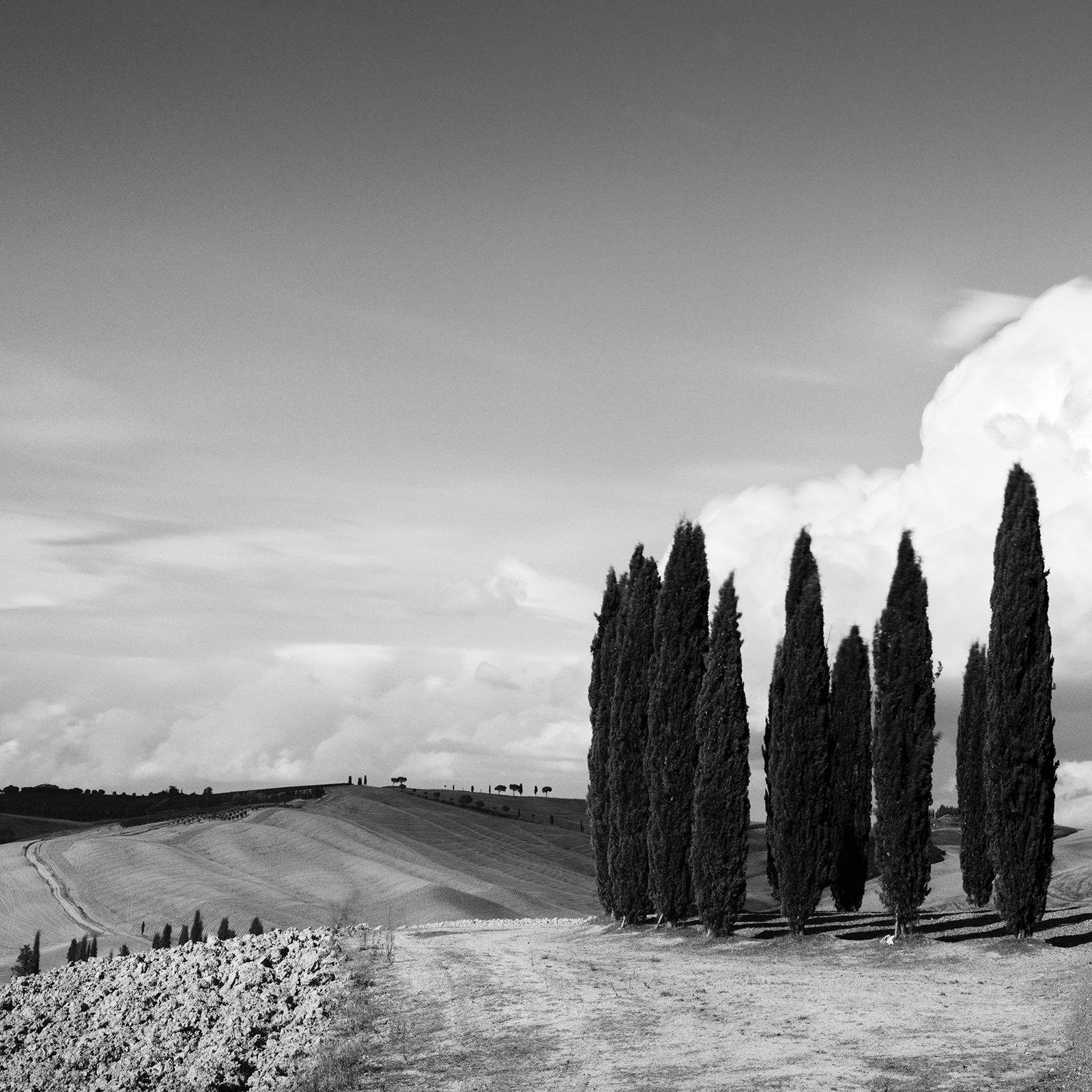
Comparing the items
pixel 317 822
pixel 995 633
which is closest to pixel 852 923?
pixel 995 633

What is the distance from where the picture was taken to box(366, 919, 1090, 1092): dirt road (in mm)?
15805

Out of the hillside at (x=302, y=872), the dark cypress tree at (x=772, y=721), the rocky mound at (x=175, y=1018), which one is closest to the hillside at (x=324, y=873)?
the hillside at (x=302, y=872)

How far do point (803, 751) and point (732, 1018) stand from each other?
1246cm

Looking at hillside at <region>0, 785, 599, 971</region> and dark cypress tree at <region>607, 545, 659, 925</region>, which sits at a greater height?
dark cypress tree at <region>607, 545, 659, 925</region>

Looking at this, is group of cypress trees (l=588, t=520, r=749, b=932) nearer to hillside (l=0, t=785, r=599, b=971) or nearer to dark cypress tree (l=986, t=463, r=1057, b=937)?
dark cypress tree (l=986, t=463, r=1057, b=937)

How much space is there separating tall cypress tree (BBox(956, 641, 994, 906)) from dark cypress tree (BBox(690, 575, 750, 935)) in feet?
39.8

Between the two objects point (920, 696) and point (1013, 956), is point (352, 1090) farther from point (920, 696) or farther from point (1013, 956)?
point (920, 696)

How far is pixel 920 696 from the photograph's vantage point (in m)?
30.4

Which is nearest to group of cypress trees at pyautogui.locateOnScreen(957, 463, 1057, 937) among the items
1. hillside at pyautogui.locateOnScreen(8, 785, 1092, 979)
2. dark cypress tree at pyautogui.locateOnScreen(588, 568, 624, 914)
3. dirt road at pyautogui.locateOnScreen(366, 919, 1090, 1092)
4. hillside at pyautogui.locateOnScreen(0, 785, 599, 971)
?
dirt road at pyautogui.locateOnScreen(366, 919, 1090, 1092)

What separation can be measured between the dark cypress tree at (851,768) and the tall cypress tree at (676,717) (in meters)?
7.75

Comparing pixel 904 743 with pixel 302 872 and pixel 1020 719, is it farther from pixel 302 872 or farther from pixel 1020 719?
pixel 302 872

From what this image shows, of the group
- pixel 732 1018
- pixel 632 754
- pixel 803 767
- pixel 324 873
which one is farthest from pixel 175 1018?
pixel 324 873

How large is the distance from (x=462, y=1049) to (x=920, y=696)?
1675cm

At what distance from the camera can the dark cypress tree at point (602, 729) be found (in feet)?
139
